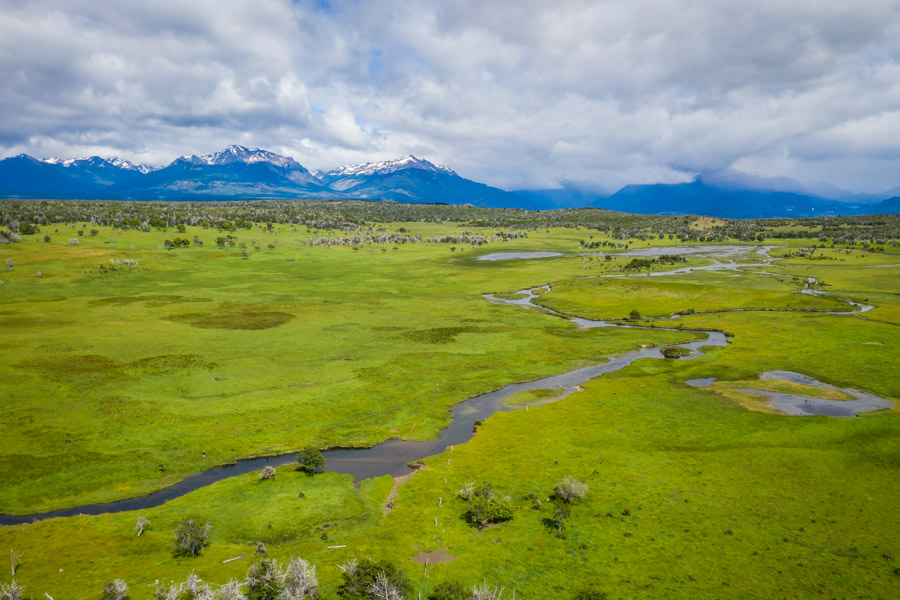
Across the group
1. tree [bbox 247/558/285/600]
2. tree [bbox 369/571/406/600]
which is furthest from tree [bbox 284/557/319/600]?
tree [bbox 369/571/406/600]

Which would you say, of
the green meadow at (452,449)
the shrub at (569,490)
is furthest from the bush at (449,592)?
the shrub at (569,490)

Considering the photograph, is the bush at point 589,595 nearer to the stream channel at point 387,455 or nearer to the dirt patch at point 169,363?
the stream channel at point 387,455

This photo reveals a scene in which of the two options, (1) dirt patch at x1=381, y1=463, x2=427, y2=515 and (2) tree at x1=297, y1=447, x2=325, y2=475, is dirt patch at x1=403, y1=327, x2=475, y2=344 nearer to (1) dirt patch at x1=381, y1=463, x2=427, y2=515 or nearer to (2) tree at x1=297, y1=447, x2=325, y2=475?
(1) dirt patch at x1=381, y1=463, x2=427, y2=515

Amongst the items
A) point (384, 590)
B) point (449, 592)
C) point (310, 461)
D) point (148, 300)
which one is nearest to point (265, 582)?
point (384, 590)

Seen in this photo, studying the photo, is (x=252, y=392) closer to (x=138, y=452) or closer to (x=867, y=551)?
(x=138, y=452)

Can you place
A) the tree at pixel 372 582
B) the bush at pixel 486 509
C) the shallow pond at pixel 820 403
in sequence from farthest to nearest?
the shallow pond at pixel 820 403
the bush at pixel 486 509
the tree at pixel 372 582

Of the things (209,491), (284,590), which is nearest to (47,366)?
(209,491)
